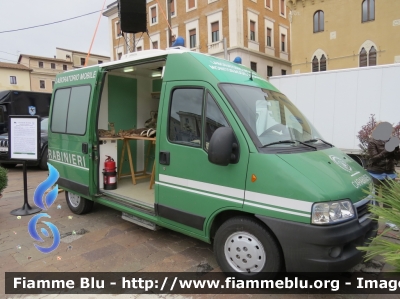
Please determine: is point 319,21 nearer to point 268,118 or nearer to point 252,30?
point 252,30

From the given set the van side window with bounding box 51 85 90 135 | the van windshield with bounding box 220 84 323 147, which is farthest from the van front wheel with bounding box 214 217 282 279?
the van side window with bounding box 51 85 90 135

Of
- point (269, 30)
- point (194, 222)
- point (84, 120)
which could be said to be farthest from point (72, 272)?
point (269, 30)

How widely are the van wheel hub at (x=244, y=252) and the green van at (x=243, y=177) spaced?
0.04 feet

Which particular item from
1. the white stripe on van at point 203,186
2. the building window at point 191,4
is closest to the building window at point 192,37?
the building window at point 191,4

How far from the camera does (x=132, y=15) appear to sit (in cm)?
639

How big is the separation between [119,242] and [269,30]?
28775 millimetres

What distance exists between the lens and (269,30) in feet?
94.3

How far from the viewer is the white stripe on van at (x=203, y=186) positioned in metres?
3.04

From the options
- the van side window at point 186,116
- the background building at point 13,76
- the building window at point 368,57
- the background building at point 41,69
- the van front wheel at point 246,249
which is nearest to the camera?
→ the van front wheel at point 246,249

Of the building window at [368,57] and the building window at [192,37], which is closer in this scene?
the building window at [368,57]

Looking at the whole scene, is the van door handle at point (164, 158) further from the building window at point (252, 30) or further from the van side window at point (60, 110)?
the building window at point (252, 30)

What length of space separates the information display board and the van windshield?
411 centimetres

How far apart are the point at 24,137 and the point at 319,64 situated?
19.9m

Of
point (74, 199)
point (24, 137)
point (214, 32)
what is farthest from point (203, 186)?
point (214, 32)
